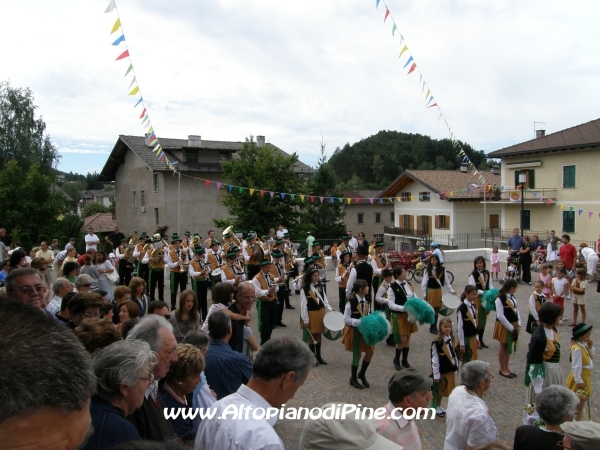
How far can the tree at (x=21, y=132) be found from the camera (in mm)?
33094

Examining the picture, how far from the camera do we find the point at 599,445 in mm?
2904

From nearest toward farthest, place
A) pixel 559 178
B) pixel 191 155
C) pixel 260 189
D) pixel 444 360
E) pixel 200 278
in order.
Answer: pixel 444 360 < pixel 200 278 < pixel 260 189 < pixel 559 178 < pixel 191 155

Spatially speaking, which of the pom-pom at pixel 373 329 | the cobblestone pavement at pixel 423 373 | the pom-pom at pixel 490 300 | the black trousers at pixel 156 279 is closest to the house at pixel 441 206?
the black trousers at pixel 156 279

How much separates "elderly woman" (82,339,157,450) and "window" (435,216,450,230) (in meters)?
37.5

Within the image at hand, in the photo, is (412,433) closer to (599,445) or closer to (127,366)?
(599,445)

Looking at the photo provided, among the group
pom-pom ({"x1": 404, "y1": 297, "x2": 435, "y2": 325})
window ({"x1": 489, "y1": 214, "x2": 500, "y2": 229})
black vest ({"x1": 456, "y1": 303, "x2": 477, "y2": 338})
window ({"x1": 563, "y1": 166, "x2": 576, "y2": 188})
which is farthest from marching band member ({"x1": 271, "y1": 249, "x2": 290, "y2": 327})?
window ({"x1": 489, "y1": 214, "x2": 500, "y2": 229})

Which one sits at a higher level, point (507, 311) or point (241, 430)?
point (241, 430)

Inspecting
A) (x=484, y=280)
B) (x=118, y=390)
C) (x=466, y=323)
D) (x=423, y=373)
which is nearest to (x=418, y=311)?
(x=466, y=323)

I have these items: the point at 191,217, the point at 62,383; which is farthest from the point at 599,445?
the point at 191,217

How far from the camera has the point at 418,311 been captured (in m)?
7.20

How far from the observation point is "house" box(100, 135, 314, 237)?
3192cm

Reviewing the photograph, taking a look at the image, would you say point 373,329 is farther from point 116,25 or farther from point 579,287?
point 116,25

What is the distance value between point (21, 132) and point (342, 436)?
124ft

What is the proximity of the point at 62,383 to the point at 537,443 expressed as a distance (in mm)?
3288
